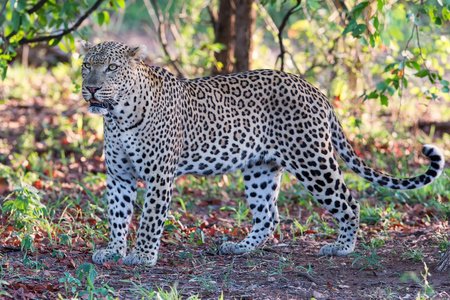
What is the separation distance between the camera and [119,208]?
5375 millimetres

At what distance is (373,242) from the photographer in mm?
5688

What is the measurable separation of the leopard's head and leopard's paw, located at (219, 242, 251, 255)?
176 centimetres

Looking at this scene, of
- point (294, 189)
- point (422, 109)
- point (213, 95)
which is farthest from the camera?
point (422, 109)

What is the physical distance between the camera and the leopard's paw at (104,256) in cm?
511

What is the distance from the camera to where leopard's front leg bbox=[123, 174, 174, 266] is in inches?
202

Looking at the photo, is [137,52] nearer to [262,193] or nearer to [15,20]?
[262,193]

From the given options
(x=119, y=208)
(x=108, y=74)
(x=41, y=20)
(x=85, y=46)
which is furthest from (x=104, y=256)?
(x=41, y=20)

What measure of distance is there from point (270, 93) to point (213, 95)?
1.79 feet

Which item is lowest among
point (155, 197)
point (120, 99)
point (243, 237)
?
point (243, 237)

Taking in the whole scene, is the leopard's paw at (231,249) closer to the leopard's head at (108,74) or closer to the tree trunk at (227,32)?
the leopard's head at (108,74)

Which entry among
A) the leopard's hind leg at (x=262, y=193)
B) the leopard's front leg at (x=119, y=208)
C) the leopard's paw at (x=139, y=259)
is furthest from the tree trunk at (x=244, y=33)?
the leopard's paw at (x=139, y=259)

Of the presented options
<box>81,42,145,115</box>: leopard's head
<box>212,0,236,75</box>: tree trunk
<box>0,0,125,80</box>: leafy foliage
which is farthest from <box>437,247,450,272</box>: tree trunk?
<box>212,0,236,75</box>: tree trunk

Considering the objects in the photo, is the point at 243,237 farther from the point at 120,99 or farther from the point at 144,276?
the point at 120,99

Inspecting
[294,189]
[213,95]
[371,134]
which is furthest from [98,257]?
[371,134]
